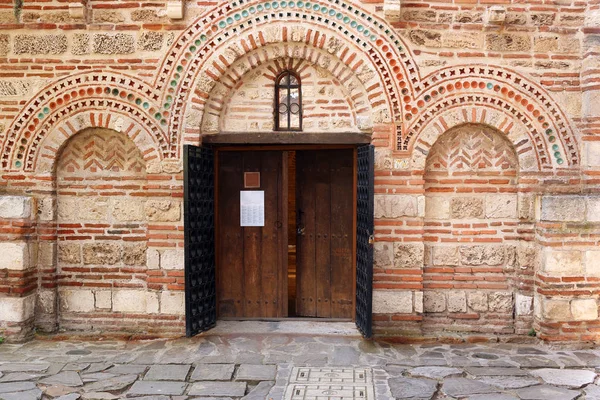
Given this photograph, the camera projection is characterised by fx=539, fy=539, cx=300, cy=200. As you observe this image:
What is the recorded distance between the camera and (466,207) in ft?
19.8

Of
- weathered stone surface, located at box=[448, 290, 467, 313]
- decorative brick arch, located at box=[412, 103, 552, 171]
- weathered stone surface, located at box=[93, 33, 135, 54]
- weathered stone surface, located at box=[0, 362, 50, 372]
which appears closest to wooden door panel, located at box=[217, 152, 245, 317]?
weathered stone surface, located at box=[93, 33, 135, 54]

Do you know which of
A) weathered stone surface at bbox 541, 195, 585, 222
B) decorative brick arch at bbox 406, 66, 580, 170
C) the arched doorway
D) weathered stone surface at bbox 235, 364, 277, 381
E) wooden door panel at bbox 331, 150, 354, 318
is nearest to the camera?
weathered stone surface at bbox 235, 364, 277, 381

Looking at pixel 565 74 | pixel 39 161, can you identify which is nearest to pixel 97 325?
pixel 39 161

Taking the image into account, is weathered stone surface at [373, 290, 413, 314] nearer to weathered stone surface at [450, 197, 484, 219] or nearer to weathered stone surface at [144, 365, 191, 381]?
weathered stone surface at [450, 197, 484, 219]

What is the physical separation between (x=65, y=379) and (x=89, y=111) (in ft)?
9.30

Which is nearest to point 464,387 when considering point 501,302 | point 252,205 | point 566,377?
point 566,377

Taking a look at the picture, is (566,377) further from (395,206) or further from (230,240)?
(230,240)

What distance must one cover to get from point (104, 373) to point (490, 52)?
5.12m

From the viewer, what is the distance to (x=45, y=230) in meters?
6.12

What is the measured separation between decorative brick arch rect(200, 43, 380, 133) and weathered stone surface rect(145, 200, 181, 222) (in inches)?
35.6

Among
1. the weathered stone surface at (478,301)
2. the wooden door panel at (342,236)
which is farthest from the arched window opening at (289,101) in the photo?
the weathered stone surface at (478,301)

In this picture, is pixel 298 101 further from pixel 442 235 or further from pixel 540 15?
pixel 540 15

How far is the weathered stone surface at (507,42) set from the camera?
5.84 metres

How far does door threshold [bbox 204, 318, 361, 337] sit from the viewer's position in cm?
608
